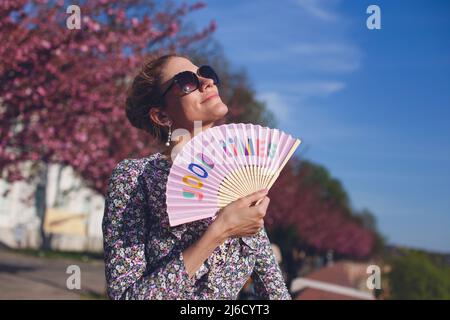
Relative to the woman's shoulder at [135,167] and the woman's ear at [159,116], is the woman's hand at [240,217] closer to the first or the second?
the woman's shoulder at [135,167]

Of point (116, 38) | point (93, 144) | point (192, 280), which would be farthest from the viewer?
point (93, 144)

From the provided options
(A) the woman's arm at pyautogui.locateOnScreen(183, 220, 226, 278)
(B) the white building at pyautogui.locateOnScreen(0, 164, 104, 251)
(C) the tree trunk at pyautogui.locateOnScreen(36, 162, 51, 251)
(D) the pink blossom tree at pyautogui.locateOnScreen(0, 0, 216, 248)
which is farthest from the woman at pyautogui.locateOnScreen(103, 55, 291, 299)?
(C) the tree trunk at pyautogui.locateOnScreen(36, 162, 51, 251)

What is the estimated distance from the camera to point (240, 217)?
2.25 metres

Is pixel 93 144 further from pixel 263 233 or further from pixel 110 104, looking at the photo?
pixel 263 233

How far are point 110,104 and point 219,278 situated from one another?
9.85 metres

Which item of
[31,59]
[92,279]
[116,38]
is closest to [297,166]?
[92,279]

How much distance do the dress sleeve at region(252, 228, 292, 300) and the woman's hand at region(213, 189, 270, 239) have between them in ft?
1.33

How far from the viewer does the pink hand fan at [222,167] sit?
236cm

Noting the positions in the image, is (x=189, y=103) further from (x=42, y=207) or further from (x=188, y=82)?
(x=42, y=207)

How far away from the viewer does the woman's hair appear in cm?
278

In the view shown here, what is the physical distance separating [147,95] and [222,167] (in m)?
0.63

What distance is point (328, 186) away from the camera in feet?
305

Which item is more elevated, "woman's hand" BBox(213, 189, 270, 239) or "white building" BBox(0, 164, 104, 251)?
"woman's hand" BBox(213, 189, 270, 239)

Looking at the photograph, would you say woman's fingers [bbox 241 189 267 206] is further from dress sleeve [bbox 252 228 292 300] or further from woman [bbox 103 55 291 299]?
dress sleeve [bbox 252 228 292 300]
